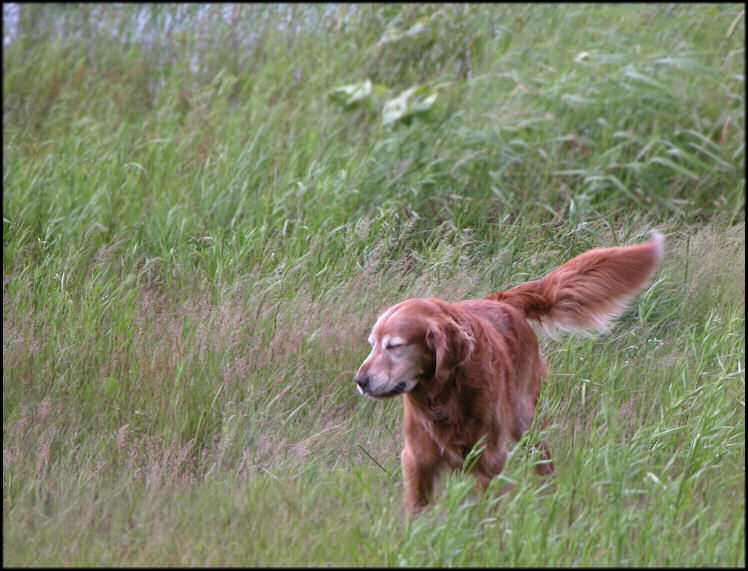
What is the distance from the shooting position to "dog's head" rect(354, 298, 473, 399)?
10.8 ft

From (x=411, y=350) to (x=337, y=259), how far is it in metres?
1.60

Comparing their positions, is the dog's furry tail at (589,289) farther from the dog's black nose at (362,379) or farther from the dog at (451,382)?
the dog's black nose at (362,379)

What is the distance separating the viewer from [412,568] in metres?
2.72

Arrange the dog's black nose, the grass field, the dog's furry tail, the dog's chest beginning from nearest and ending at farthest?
1. the grass field
2. the dog's black nose
3. the dog's chest
4. the dog's furry tail

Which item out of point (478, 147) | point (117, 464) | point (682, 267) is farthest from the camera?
point (478, 147)

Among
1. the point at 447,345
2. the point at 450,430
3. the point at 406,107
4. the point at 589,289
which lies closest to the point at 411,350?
the point at 447,345

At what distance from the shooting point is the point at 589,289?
3875mm

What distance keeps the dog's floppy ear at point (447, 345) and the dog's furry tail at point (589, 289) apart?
54 cm

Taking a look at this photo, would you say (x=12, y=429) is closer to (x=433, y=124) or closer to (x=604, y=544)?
(x=604, y=544)

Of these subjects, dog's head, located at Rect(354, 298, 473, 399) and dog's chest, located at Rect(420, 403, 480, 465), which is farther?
dog's chest, located at Rect(420, 403, 480, 465)

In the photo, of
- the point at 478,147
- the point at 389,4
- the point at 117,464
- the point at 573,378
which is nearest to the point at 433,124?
the point at 478,147

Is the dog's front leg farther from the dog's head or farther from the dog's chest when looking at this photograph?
the dog's head

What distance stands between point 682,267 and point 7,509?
132 inches

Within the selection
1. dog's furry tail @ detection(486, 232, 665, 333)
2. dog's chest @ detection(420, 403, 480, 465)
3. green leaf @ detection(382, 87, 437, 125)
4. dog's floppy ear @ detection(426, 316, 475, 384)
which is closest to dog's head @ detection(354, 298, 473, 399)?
dog's floppy ear @ detection(426, 316, 475, 384)
